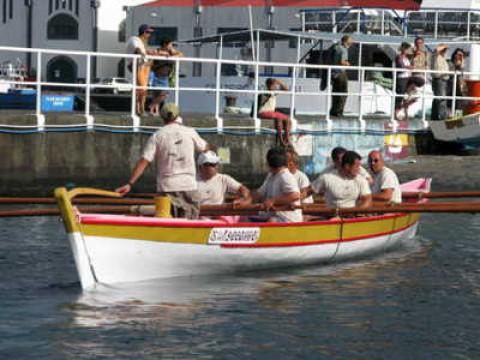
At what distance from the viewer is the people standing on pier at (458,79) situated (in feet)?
94.2

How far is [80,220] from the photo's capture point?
1399cm

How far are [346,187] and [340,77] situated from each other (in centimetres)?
1035

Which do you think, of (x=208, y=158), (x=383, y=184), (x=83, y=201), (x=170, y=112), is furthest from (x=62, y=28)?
(x=170, y=112)

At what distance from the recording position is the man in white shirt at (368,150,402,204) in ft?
59.1

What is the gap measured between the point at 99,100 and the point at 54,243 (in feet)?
45.0

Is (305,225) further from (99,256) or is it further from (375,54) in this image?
(375,54)

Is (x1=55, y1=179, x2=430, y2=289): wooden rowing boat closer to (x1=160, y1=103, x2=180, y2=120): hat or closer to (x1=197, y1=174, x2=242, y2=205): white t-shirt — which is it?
(x1=197, y1=174, x2=242, y2=205): white t-shirt

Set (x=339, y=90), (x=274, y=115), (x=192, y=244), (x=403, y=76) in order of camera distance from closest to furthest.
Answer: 1. (x=192, y=244)
2. (x=274, y=115)
3. (x=339, y=90)
4. (x=403, y=76)

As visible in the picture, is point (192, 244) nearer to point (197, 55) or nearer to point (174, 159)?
point (174, 159)

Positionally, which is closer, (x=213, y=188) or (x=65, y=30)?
(x=213, y=188)

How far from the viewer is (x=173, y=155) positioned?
1491 cm

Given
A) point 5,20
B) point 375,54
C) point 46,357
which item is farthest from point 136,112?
point 5,20

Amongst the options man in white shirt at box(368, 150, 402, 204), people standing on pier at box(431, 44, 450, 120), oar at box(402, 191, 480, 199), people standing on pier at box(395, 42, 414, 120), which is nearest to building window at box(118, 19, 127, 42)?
people standing on pier at box(395, 42, 414, 120)

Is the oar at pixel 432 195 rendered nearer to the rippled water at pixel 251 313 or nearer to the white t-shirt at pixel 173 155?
the rippled water at pixel 251 313
